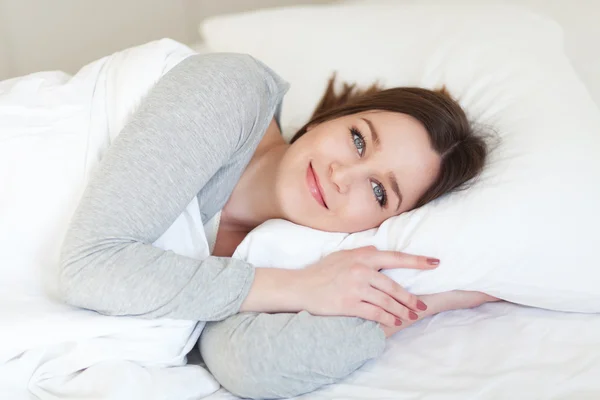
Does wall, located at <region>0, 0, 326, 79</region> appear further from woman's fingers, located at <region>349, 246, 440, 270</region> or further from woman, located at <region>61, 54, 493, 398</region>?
woman's fingers, located at <region>349, 246, 440, 270</region>

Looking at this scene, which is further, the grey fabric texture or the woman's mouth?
the woman's mouth

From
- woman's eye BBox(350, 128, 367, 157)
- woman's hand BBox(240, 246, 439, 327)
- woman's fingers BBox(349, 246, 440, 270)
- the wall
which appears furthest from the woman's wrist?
the wall

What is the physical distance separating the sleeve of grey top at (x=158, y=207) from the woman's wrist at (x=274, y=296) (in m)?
0.01

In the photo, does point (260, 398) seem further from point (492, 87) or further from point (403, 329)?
point (492, 87)

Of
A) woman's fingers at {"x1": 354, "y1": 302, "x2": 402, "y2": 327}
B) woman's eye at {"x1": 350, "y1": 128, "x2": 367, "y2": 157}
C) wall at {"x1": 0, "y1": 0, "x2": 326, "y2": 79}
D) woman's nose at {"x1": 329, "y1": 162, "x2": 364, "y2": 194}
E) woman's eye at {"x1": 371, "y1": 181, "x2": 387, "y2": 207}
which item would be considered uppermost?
wall at {"x1": 0, "y1": 0, "x2": 326, "y2": 79}

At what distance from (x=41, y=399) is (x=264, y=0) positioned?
140 cm

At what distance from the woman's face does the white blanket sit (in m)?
0.18

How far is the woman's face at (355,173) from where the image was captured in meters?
1.07

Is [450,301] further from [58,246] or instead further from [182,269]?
[58,246]

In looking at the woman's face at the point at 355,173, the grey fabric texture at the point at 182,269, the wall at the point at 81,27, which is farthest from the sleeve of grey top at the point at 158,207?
the wall at the point at 81,27

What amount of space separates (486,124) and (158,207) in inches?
23.3

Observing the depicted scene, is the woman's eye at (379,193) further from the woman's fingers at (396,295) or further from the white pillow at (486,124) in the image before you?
the woman's fingers at (396,295)

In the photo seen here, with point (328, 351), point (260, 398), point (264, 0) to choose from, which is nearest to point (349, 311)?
point (328, 351)

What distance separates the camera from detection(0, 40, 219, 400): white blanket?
2.97 ft
